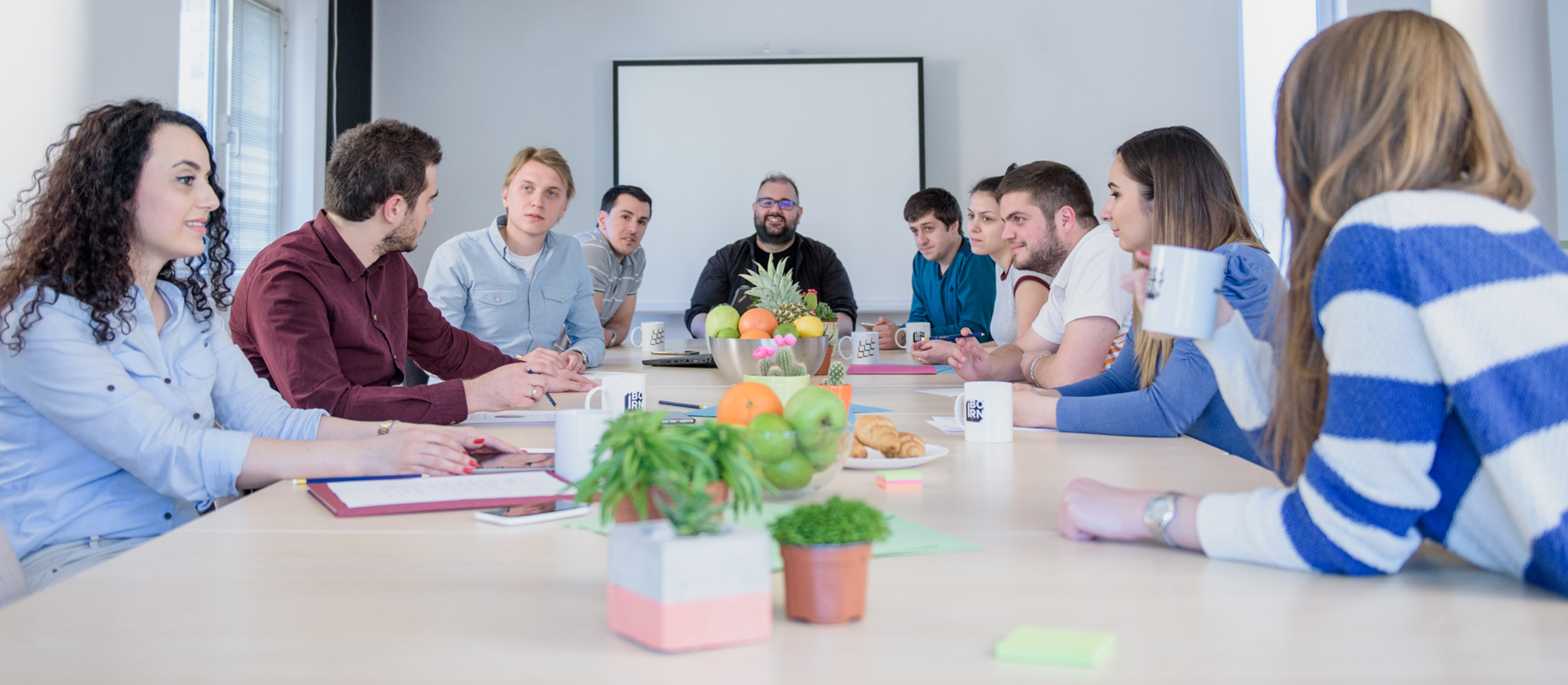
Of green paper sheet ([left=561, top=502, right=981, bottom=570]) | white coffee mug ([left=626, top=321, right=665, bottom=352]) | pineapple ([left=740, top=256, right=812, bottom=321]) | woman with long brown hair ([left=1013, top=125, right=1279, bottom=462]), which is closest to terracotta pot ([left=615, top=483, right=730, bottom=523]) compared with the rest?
green paper sheet ([left=561, top=502, right=981, bottom=570])

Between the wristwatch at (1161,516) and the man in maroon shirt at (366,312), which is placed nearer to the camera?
the wristwatch at (1161,516)

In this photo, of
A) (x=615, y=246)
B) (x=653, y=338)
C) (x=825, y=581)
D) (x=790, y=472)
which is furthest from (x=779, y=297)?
(x=615, y=246)

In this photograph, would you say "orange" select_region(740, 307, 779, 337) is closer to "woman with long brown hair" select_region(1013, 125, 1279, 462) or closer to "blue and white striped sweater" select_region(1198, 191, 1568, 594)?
"woman with long brown hair" select_region(1013, 125, 1279, 462)

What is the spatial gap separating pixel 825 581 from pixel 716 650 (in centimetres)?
9

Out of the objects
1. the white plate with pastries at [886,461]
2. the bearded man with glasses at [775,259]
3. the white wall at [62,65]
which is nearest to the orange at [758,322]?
the white plate with pastries at [886,461]

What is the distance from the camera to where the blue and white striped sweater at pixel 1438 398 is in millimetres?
825

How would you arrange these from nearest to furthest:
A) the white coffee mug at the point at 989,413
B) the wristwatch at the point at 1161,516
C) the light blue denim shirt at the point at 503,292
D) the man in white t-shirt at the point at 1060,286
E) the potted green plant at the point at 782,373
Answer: the wristwatch at the point at 1161,516 → the white coffee mug at the point at 989,413 → the potted green plant at the point at 782,373 → the man in white t-shirt at the point at 1060,286 → the light blue denim shirt at the point at 503,292

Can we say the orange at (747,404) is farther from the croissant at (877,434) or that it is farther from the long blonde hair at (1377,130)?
the long blonde hair at (1377,130)

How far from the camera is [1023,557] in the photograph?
37.8 inches

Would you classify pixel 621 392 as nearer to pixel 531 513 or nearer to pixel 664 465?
pixel 531 513

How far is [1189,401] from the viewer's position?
174 cm

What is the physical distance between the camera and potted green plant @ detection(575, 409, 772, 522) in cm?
71

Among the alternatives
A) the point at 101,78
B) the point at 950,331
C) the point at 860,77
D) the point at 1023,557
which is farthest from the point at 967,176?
the point at 1023,557

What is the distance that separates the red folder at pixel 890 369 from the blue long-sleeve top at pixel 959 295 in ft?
3.88
